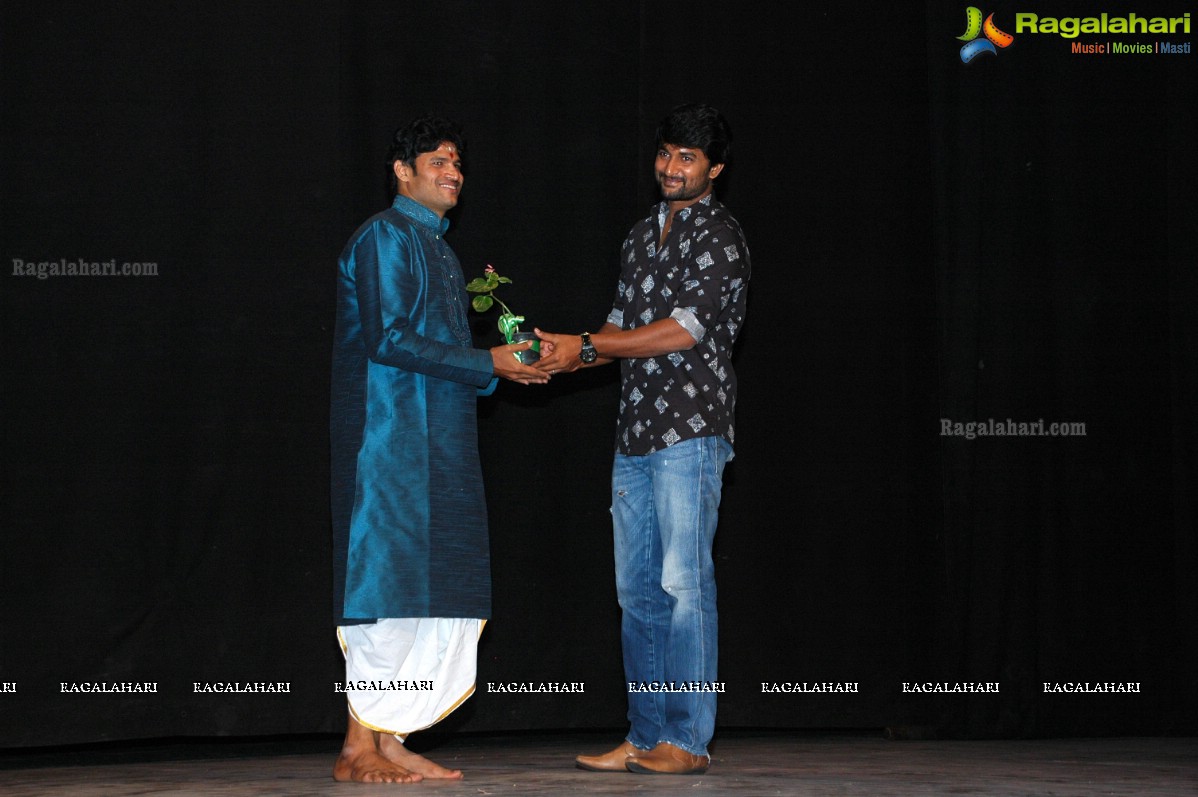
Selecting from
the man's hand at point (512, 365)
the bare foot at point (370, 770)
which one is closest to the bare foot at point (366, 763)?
the bare foot at point (370, 770)

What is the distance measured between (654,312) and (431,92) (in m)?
1.28

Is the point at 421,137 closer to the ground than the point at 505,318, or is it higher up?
higher up

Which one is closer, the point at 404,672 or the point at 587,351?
the point at 404,672

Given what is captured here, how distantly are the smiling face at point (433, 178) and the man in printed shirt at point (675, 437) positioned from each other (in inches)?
16.1

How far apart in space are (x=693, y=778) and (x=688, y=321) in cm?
110

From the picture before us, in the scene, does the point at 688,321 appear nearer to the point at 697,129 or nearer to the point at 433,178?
Answer: the point at 697,129

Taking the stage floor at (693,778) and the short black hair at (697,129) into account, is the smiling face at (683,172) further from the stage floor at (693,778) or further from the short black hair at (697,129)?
the stage floor at (693,778)

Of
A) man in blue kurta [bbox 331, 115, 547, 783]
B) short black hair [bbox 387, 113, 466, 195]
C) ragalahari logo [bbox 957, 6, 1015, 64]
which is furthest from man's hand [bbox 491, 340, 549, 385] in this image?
ragalahari logo [bbox 957, 6, 1015, 64]

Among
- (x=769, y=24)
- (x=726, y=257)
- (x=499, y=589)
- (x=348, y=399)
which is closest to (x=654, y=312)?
(x=726, y=257)

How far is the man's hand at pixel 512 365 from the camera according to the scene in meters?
3.23

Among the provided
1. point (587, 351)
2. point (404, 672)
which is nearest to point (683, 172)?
point (587, 351)

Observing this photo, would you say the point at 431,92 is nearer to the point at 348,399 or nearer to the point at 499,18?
the point at 499,18

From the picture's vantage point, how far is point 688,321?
3.26m

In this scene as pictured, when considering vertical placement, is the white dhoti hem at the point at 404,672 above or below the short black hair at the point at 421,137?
below
